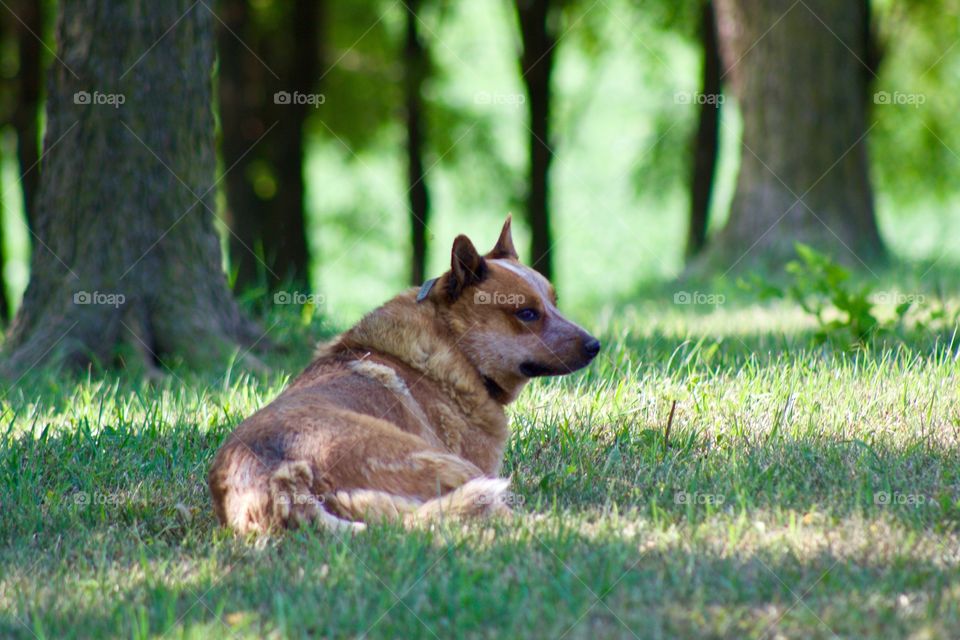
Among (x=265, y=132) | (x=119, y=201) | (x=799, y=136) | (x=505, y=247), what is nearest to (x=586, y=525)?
(x=505, y=247)

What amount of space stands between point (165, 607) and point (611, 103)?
2489 centimetres

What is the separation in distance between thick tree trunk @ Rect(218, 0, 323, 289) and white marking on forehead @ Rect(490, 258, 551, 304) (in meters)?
9.82

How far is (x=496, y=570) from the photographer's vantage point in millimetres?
4051

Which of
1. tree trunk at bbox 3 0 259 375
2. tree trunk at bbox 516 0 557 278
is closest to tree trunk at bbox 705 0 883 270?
tree trunk at bbox 516 0 557 278

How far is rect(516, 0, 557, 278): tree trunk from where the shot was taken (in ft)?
→ 55.2

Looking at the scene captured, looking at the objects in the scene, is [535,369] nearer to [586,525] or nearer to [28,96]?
[586,525]

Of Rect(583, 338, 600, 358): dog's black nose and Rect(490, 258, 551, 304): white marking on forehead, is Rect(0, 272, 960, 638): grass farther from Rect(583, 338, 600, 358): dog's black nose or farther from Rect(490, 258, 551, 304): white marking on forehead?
Rect(490, 258, 551, 304): white marking on forehead

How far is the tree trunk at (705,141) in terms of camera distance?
59.8ft

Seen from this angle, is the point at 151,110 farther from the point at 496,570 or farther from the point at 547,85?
the point at 547,85

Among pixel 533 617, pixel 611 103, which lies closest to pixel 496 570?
pixel 533 617

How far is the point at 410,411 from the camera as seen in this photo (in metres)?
5.15

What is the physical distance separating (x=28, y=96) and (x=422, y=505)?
13430 mm

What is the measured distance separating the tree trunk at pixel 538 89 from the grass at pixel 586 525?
1016 centimetres

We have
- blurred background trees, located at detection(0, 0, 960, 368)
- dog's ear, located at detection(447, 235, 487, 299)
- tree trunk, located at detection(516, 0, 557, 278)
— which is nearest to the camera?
dog's ear, located at detection(447, 235, 487, 299)
